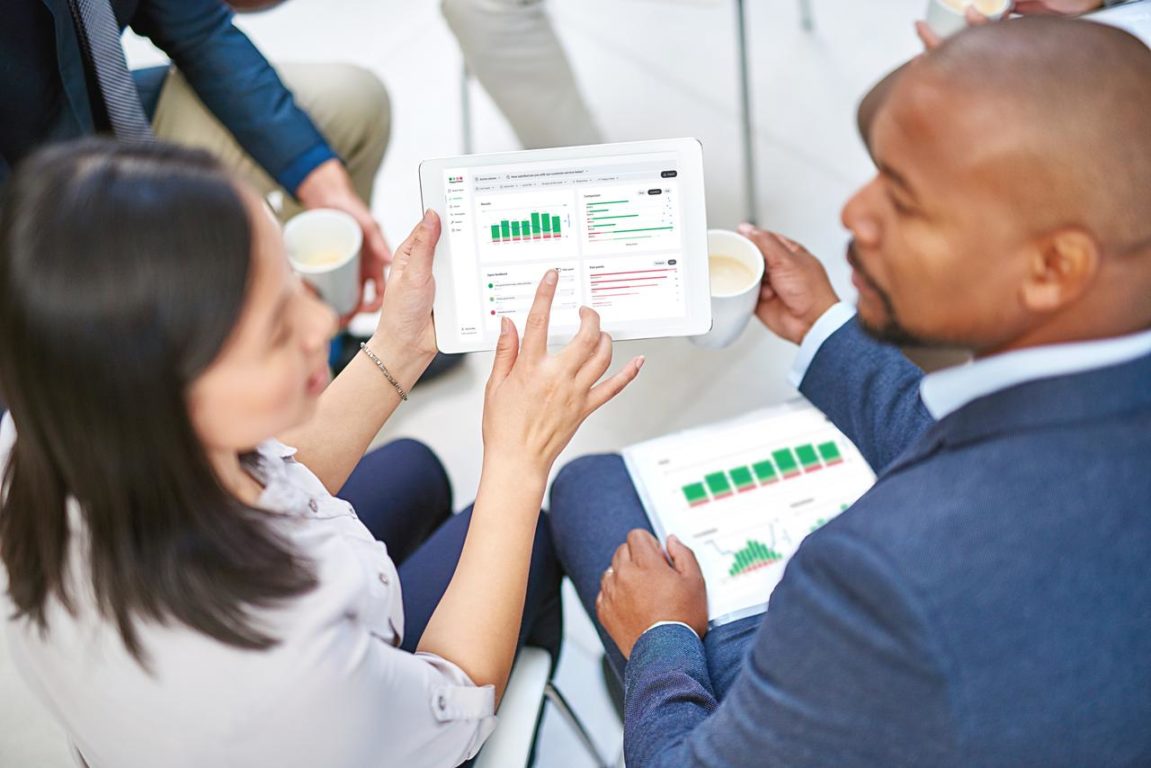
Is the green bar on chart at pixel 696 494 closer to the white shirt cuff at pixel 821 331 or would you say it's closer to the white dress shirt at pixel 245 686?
the white shirt cuff at pixel 821 331

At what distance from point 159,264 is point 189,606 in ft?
0.79

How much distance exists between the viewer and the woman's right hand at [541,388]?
3.05 feet

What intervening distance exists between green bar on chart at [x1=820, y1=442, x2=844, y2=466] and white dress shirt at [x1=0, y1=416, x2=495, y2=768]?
0.55 meters

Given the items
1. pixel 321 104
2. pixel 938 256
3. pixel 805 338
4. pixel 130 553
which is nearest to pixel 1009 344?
pixel 938 256

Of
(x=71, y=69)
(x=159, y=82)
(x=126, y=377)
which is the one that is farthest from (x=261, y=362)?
(x=159, y=82)

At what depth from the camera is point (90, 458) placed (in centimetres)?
64

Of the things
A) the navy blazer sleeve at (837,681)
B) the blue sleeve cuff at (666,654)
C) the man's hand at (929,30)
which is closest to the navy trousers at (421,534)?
the blue sleeve cuff at (666,654)

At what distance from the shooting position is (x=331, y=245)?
4.67 ft

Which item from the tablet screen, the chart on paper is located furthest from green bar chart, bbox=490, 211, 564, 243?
the chart on paper

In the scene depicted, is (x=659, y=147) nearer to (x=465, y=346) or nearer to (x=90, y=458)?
(x=465, y=346)

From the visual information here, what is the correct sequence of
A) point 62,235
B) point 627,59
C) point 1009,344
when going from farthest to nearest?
point 627,59, point 1009,344, point 62,235

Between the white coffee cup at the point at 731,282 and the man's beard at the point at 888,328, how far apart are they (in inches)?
11.5

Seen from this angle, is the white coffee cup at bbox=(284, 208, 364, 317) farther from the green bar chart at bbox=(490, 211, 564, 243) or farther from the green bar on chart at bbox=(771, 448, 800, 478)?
the green bar on chart at bbox=(771, 448, 800, 478)

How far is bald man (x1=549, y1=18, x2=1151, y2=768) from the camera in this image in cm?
60
